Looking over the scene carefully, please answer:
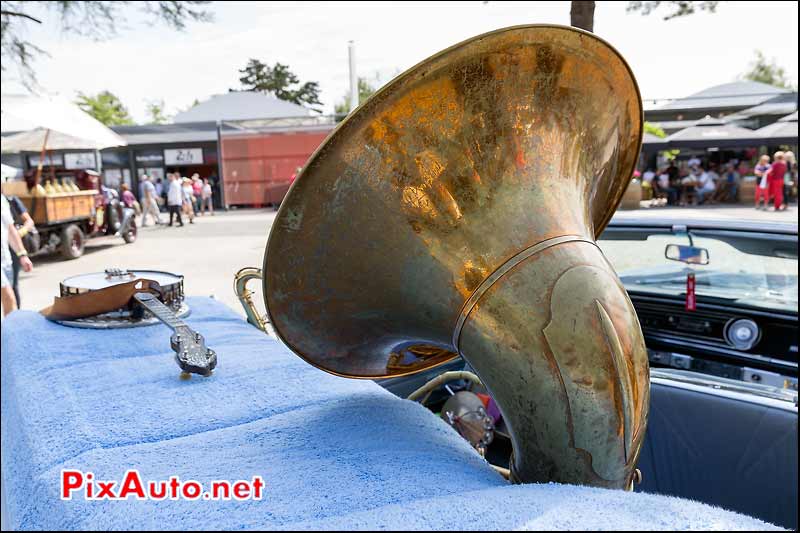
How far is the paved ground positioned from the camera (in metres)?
5.58

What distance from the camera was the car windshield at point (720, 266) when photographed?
2.39 meters

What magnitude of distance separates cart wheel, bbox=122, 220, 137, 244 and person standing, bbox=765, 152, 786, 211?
12532 millimetres

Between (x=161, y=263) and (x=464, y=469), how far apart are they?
7.34 meters

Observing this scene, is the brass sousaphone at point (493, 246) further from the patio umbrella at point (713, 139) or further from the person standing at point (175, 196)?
the patio umbrella at point (713, 139)

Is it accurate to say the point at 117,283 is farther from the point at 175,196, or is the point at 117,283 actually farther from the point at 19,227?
the point at 175,196

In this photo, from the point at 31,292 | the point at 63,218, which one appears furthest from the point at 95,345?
the point at 63,218

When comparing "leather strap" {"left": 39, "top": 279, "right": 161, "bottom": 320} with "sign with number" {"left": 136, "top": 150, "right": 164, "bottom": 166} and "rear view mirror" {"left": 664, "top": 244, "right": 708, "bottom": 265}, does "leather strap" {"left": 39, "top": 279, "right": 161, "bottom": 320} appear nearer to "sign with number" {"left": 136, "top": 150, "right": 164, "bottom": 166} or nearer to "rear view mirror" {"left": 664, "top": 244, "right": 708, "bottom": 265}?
"rear view mirror" {"left": 664, "top": 244, "right": 708, "bottom": 265}

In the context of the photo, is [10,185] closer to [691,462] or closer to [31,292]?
[31,292]

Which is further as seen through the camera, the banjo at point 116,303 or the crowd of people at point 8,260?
the crowd of people at point 8,260

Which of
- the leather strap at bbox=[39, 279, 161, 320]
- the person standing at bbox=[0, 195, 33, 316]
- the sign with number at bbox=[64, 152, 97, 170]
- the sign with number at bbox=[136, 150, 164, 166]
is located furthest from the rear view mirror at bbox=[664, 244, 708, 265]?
the sign with number at bbox=[136, 150, 164, 166]

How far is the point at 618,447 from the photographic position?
907 millimetres

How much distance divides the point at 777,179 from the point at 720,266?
12.5 m

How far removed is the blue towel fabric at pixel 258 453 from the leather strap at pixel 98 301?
24cm
